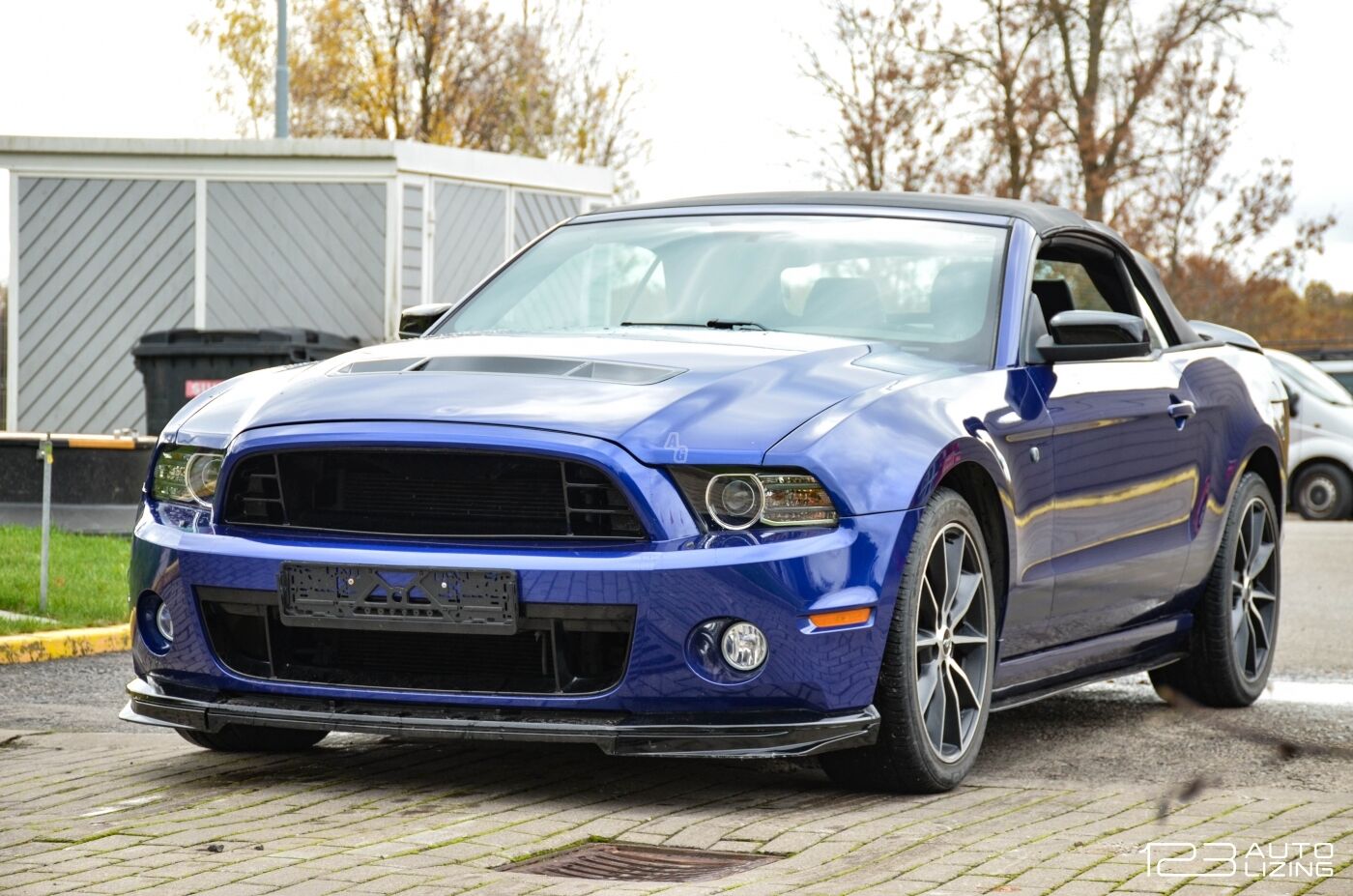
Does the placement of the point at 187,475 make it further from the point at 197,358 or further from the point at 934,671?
the point at 197,358

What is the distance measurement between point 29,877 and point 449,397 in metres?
1.55

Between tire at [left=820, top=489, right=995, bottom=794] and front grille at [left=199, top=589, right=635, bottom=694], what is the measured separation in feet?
2.33

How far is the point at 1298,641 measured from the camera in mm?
9883

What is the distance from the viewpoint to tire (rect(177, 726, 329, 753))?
5.81 meters

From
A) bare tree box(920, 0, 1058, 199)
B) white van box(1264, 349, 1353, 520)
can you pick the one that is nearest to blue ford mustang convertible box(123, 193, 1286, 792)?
white van box(1264, 349, 1353, 520)

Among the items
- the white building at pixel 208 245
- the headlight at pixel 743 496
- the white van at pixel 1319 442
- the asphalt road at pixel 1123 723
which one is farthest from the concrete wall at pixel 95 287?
the headlight at pixel 743 496

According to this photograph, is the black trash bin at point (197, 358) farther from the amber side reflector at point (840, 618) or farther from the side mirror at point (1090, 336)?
the amber side reflector at point (840, 618)

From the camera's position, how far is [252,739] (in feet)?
19.3

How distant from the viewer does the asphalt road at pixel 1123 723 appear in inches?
234

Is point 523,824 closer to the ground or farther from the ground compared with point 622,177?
closer to the ground

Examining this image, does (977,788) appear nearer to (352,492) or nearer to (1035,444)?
(1035,444)

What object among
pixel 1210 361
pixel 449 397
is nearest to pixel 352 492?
pixel 449 397

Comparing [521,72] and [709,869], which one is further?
[521,72]

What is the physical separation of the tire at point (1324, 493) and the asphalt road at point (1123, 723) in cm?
1303
